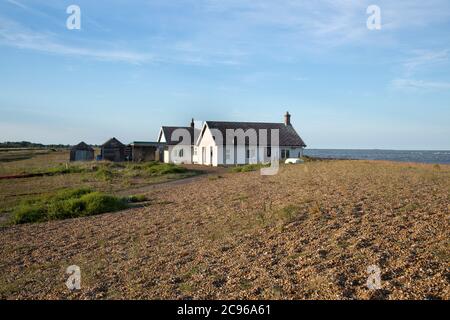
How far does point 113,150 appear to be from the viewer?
5191 cm

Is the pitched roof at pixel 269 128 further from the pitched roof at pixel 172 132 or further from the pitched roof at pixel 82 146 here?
the pitched roof at pixel 82 146

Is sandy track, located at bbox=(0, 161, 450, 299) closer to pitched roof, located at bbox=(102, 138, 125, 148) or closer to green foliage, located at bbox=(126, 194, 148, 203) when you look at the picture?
green foliage, located at bbox=(126, 194, 148, 203)

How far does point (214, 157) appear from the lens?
4509 cm

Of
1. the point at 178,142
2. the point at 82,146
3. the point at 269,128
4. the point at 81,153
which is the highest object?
the point at 269,128

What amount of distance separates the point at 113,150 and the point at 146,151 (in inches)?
155

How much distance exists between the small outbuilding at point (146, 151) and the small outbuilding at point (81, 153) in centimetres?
527

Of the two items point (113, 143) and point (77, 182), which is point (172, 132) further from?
point (77, 182)

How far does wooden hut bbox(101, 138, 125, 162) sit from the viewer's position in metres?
51.6

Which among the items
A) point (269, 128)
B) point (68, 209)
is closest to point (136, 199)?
point (68, 209)

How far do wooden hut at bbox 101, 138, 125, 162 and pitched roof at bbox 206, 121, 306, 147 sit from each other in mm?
12189

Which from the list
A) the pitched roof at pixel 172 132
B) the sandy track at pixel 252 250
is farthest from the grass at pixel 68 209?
the pitched roof at pixel 172 132
